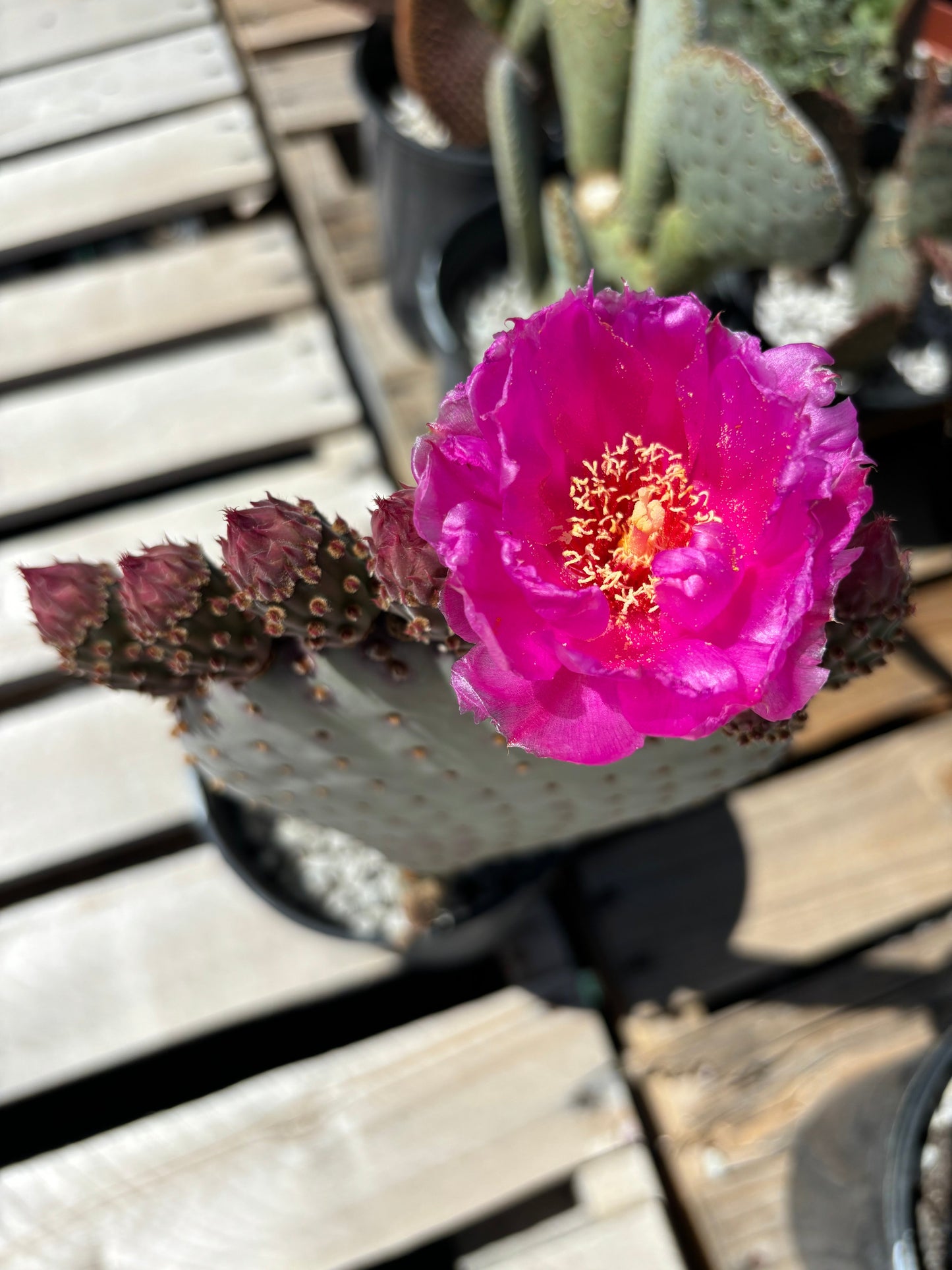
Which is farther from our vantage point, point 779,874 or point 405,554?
point 779,874

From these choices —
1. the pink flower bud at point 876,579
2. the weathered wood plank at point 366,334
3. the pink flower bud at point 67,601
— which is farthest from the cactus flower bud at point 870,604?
the weathered wood plank at point 366,334

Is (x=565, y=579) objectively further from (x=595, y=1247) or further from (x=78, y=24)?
(x=78, y=24)

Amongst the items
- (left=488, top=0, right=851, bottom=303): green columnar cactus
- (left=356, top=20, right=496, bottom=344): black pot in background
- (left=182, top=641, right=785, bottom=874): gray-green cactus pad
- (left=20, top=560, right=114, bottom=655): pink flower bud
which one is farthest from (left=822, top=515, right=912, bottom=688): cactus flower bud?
(left=356, top=20, right=496, bottom=344): black pot in background

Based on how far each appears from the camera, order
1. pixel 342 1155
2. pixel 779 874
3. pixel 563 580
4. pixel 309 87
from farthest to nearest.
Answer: pixel 309 87 → pixel 779 874 → pixel 342 1155 → pixel 563 580

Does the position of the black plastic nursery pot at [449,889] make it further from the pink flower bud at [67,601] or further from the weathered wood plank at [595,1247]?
the pink flower bud at [67,601]

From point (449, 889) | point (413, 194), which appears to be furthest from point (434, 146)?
point (449, 889)

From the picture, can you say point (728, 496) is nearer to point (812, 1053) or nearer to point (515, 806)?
point (515, 806)

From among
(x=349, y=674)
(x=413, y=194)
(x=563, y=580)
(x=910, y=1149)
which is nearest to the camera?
(x=563, y=580)

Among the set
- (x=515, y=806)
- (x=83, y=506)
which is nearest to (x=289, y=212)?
(x=83, y=506)
